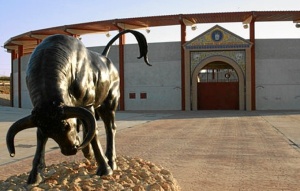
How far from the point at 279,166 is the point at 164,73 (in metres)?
20.4

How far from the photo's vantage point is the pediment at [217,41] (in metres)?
26.2

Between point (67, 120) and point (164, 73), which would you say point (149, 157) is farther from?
point (164, 73)

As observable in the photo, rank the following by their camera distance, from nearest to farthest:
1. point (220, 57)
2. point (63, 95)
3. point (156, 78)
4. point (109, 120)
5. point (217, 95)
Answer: point (63, 95) → point (109, 120) → point (220, 57) → point (156, 78) → point (217, 95)

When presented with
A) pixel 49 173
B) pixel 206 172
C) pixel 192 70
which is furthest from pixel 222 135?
pixel 192 70

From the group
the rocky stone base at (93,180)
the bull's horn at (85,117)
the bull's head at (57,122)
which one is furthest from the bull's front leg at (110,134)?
the bull's horn at (85,117)

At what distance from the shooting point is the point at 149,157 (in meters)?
8.19

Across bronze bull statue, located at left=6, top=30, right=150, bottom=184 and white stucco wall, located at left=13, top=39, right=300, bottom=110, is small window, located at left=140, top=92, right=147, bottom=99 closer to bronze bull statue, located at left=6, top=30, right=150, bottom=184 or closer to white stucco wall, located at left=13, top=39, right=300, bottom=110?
white stucco wall, located at left=13, top=39, right=300, bottom=110

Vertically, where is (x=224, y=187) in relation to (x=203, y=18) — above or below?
below

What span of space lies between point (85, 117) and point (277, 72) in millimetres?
24985

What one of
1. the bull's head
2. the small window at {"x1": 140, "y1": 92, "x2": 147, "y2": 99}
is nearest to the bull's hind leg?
the bull's head

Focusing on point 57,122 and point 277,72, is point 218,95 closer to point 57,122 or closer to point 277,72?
point 277,72

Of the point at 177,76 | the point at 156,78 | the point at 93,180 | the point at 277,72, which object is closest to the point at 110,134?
the point at 93,180

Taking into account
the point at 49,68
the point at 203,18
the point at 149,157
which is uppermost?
the point at 203,18

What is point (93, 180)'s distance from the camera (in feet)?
14.4
